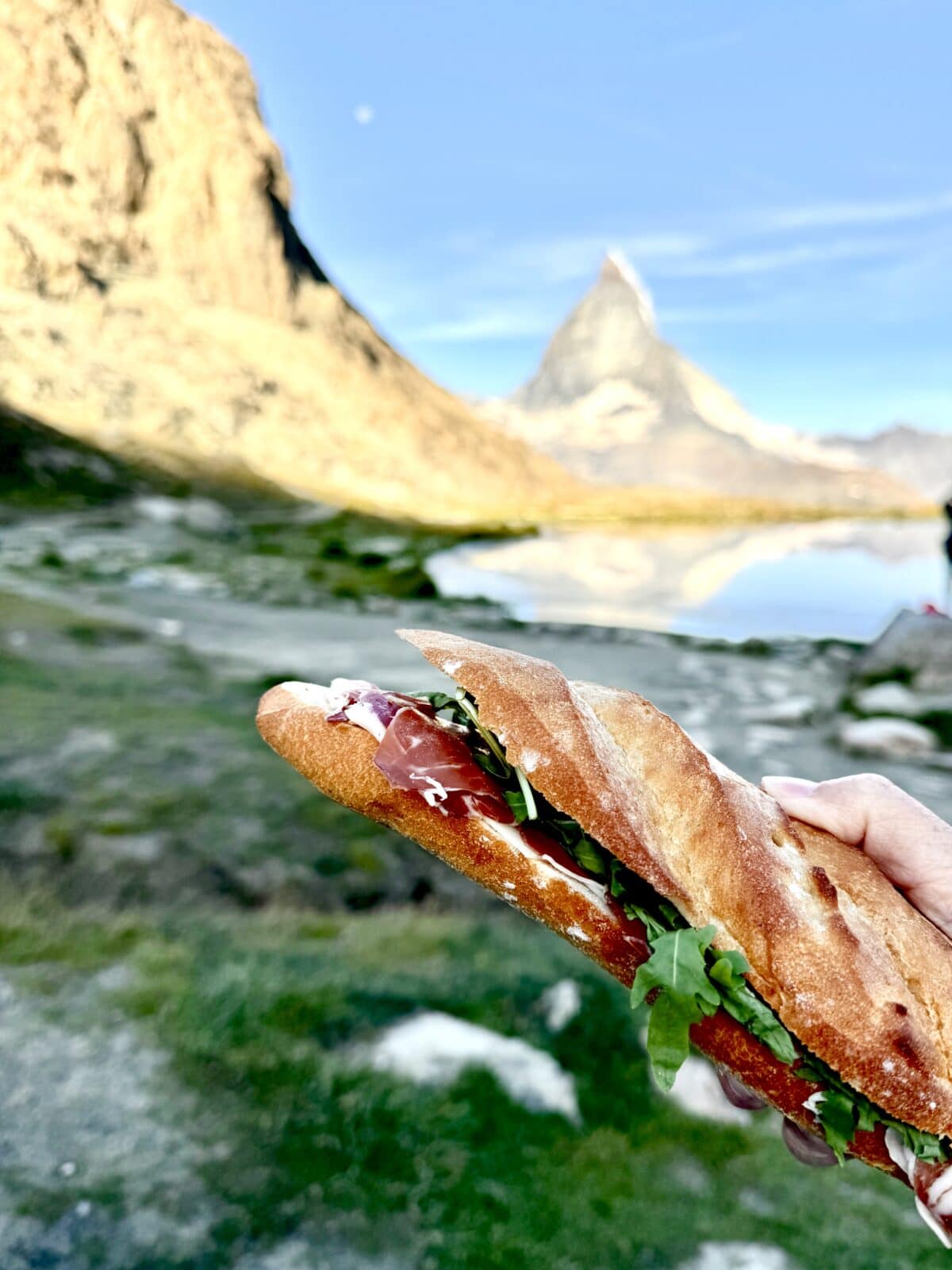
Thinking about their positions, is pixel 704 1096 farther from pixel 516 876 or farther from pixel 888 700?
pixel 888 700

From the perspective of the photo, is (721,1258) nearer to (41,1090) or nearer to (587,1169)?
(587,1169)

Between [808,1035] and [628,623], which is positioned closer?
[808,1035]

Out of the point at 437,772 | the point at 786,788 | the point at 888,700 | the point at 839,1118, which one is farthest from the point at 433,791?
the point at 888,700

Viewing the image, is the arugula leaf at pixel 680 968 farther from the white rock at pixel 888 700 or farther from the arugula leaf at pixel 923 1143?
the white rock at pixel 888 700

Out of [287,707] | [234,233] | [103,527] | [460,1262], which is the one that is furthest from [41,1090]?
[234,233]

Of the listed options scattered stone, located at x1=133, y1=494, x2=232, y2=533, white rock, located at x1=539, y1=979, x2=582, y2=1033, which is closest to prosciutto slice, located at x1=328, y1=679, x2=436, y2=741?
white rock, located at x1=539, y1=979, x2=582, y2=1033

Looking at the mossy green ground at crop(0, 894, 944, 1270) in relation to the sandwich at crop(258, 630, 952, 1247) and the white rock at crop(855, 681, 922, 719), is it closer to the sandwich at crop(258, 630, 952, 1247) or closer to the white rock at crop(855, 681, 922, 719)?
the sandwich at crop(258, 630, 952, 1247)
